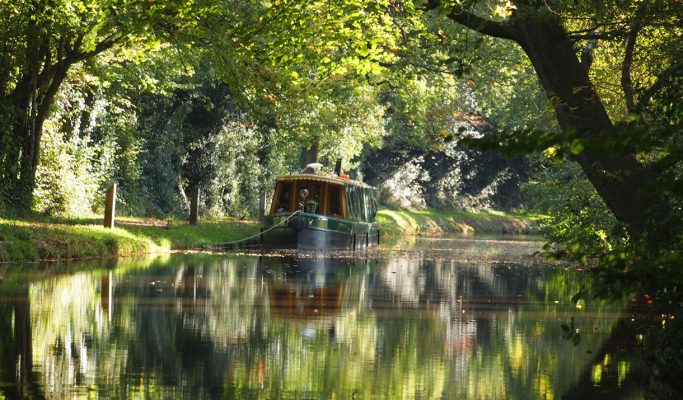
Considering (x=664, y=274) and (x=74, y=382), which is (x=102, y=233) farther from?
(x=664, y=274)

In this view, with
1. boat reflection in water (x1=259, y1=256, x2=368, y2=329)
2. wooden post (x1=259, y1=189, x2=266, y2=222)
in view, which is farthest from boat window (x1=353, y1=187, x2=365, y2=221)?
boat reflection in water (x1=259, y1=256, x2=368, y2=329)

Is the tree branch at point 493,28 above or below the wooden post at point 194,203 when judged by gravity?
above

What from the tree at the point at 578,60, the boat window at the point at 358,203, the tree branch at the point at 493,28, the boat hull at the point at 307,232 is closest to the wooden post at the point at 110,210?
the boat hull at the point at 307,232

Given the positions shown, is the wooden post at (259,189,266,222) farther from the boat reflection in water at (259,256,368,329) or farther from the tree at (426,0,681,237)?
the tree at (426,0,681,237)

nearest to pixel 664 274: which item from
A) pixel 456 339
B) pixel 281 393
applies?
pixel 281 393

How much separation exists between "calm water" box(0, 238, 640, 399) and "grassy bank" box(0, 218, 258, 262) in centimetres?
120

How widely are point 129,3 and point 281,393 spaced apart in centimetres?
1039

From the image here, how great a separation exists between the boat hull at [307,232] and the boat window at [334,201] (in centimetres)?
67

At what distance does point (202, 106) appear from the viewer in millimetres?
40625

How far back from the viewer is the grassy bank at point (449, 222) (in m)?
53.8

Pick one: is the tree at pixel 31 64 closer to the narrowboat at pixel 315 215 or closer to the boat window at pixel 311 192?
the narrowboat at pixel 315 215

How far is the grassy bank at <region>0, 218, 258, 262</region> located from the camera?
72.5 ft

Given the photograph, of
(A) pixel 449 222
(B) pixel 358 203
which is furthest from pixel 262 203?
(A) pixel 449 222

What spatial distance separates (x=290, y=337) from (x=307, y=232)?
22.7 m
